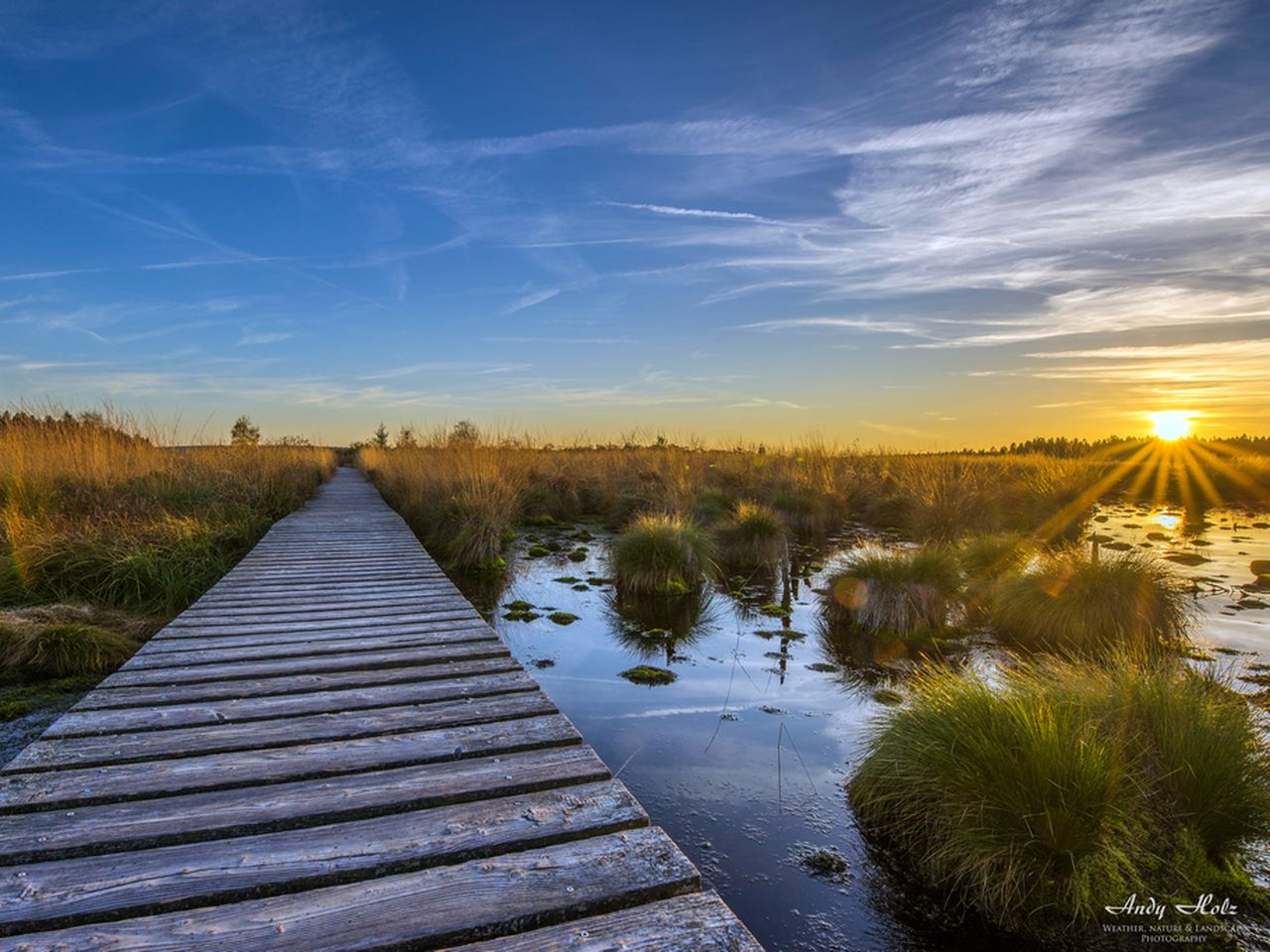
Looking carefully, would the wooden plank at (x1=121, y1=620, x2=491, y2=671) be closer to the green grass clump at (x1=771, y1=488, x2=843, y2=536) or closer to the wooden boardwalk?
the wooden boardwalk

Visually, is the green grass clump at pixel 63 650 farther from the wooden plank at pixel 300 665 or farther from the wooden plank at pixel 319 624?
the wooden plank at pixel 300 665

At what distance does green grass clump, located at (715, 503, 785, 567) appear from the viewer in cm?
1067

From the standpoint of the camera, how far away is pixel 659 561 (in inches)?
341

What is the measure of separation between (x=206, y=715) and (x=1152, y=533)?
603 inches

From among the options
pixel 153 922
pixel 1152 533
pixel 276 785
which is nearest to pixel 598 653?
pixel 276 785

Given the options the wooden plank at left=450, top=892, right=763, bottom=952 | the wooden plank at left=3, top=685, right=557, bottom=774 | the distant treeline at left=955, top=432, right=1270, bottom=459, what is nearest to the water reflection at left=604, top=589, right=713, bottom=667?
the wooden plank at left=3, top=685, right=557, bottom=774

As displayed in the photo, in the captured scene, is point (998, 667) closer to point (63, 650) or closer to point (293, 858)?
point (293, 858)

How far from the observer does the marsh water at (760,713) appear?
292 cm

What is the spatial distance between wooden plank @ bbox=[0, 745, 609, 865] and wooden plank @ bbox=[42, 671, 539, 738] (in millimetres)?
717

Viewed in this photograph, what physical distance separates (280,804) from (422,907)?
0.80 metres

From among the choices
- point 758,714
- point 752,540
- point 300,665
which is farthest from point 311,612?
point 752,540

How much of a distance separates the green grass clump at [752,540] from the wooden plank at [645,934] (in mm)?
8787

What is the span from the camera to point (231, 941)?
161 centimetres
